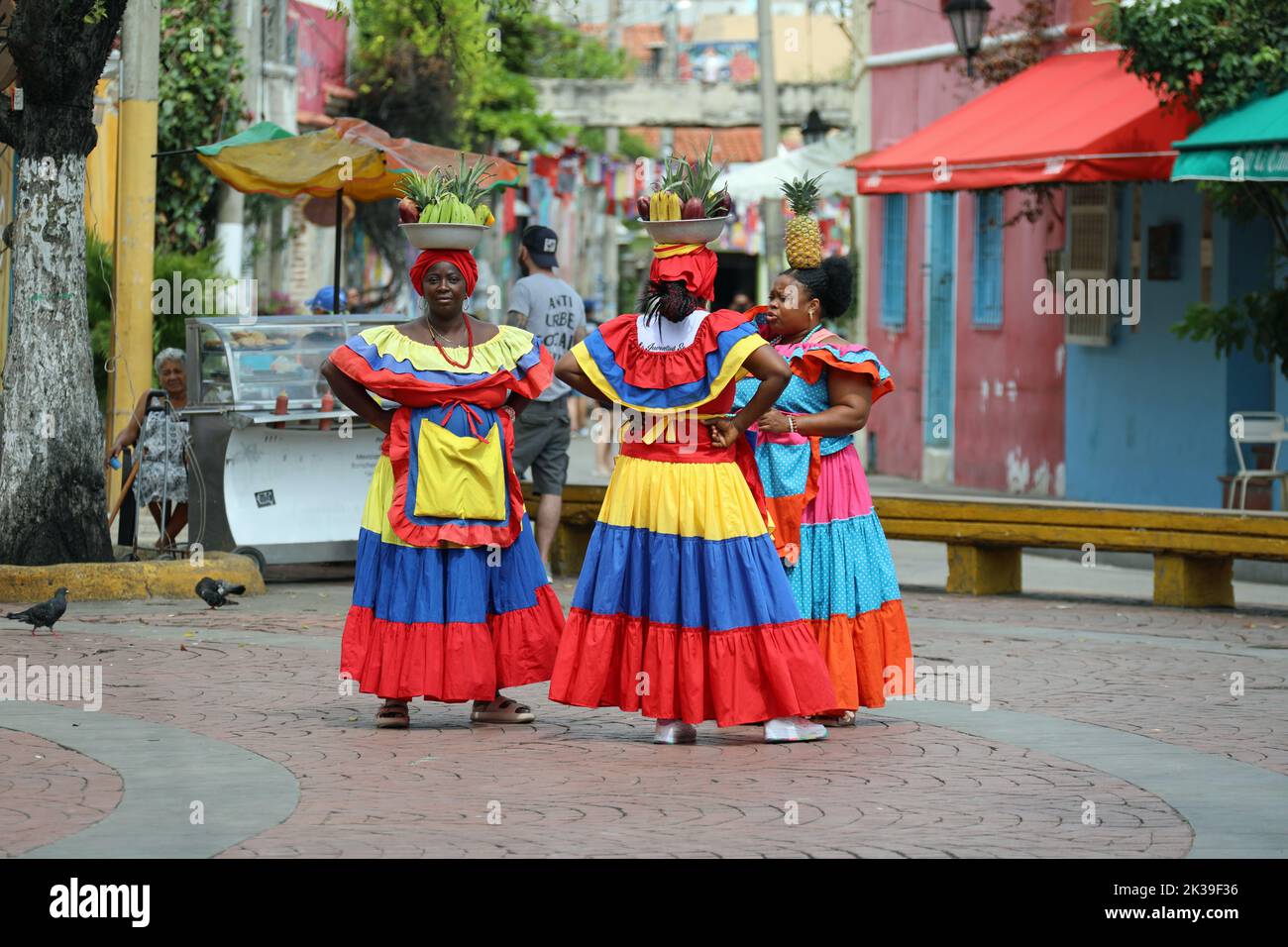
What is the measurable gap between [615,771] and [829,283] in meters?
2.14

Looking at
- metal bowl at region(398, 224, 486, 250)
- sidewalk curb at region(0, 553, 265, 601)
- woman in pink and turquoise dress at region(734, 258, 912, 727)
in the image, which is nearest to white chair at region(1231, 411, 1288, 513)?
sidewalk curb at region(0, 553, 265, 601)

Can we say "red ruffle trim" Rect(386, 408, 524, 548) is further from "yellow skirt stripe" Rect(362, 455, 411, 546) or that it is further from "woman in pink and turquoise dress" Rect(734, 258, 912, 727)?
"woman in pink and turquoise dress" Rect(734, 258, 912, 727)

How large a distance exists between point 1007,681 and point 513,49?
2480cm

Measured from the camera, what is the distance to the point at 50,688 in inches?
365

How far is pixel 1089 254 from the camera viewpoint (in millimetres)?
20625

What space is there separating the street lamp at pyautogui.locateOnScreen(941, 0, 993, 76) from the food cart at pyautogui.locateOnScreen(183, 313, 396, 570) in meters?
9.06

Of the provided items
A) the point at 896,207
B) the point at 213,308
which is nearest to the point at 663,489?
the point at 213,308

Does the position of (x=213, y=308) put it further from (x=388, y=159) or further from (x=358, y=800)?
(x=358, y=800)

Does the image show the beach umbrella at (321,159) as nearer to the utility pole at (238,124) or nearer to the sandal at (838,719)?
the sandal at (838,719)

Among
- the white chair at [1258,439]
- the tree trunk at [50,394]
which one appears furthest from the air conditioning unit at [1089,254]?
the tree trunk at [50,394]

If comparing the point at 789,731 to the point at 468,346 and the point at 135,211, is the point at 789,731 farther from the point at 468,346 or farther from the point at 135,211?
the point at 135,211

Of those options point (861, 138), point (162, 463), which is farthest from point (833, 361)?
point (861, 138)

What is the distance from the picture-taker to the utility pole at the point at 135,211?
14219 mm

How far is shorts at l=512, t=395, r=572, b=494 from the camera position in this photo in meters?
13.1
